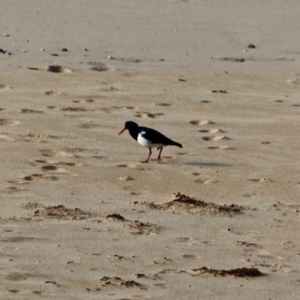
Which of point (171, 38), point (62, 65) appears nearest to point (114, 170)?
point (62, 65)

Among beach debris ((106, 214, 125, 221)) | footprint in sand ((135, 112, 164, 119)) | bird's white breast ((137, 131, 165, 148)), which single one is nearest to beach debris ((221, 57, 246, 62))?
footprint in sand ((135, 112, 164, 119))

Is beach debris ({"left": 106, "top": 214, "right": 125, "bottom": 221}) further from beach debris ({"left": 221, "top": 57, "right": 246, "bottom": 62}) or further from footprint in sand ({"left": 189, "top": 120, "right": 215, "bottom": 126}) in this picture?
beach debris ({"left": 221, "top": 57, "right": 246, "bottom": 62})

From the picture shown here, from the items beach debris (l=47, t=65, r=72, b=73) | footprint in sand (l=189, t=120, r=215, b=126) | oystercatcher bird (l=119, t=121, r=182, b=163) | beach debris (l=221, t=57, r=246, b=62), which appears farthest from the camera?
beach debris (l=221, t=57, r=246, b=62)

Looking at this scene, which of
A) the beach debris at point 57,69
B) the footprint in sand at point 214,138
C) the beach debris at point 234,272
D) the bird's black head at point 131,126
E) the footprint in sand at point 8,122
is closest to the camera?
the beach debris at point 234,272

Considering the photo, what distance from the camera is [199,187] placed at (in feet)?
28.4

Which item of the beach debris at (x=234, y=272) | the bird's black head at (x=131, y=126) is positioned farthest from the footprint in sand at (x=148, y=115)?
the beach debris at (x=234, y=272)

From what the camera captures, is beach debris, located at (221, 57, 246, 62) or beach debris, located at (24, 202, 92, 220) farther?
beach debris, located at (221, 57, 246, 62)

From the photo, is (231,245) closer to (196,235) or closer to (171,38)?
(196,235)

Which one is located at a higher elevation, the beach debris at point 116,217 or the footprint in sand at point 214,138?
the footprint in sand at point 214,138

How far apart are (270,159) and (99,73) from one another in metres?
4.38

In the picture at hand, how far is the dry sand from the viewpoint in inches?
250

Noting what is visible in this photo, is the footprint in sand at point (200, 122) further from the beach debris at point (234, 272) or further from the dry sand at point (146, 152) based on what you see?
the beach debris at point (234, 272)

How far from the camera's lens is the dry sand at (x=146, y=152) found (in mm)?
6355

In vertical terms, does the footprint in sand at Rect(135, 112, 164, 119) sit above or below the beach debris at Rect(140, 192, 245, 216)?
above
